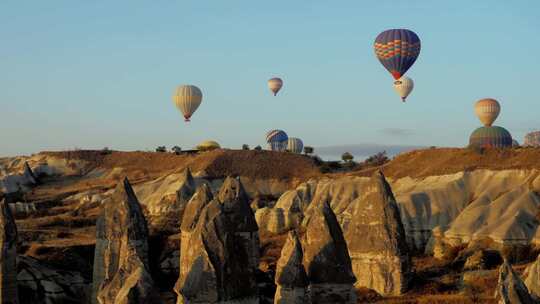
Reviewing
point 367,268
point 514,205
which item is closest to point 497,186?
point 514,205

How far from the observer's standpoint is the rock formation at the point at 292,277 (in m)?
18.9

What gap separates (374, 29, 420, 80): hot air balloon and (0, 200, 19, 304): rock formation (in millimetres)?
45659

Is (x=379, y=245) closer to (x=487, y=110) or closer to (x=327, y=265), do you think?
(x=327, y=265)

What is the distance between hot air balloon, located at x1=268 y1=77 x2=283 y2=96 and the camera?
348 feet

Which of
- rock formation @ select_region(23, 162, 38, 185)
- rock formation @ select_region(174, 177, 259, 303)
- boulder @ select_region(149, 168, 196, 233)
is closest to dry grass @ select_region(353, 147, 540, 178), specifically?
boulder @ select_region(149, 168, 196, 233)

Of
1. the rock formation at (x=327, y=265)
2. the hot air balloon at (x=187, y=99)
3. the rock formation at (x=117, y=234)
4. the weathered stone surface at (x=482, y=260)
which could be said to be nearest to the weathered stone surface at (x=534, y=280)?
the rock formation at (x=327, y=265)

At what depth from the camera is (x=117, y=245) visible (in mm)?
25938

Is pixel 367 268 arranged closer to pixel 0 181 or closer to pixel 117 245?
pixel 117 245

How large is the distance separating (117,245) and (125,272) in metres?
12.3

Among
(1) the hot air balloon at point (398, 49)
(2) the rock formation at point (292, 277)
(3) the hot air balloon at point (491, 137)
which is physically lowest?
(2) the rock formation at point (292, 277)

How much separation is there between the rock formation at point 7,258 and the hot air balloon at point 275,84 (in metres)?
82.7

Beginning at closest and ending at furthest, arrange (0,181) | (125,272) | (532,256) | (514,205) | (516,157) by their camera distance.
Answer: (125,272) < (532,256) < (514,205) < (516,157) < (0,181)

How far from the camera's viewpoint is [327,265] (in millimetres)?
20188

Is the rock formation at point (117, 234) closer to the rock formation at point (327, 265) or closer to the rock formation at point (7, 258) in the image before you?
the rock formation at point (7, 258)
